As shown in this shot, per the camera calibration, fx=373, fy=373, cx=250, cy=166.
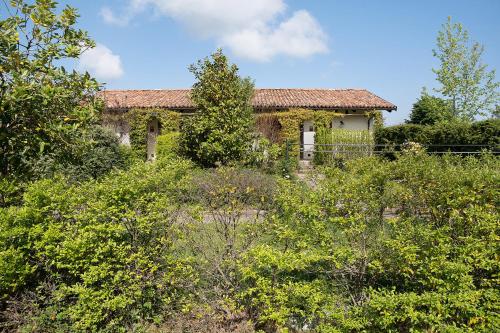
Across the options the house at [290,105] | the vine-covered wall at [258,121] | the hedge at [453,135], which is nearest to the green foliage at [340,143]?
the hedge at [453,135]

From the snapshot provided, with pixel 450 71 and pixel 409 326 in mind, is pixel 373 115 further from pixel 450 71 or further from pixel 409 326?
pixel 409 326

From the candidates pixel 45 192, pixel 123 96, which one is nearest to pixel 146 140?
pixel 123 96

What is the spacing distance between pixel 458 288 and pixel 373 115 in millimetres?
19769

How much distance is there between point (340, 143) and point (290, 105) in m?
5.05

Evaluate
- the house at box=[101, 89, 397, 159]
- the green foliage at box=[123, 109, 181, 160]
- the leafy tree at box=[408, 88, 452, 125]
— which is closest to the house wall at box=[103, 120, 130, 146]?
the house at box=[101, 89, 397, 159]

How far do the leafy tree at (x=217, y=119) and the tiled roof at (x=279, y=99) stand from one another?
336 inches

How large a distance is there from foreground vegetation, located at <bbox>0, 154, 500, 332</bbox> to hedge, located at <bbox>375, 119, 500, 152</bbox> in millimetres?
11260

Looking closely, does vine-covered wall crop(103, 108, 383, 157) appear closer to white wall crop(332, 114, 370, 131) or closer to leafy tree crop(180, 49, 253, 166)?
white wall crop(332, 114, 370, 131)

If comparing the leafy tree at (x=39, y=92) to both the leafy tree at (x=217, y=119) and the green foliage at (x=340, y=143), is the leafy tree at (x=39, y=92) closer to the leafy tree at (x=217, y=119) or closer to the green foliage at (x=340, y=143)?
the leafy tree at (x=217, y=119)

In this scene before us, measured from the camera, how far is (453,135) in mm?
15055

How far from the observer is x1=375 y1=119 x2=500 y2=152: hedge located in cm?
1431

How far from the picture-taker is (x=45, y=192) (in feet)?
12.0

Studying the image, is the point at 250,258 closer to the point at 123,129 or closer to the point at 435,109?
the point at 123,129

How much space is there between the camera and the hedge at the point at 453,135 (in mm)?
14312
